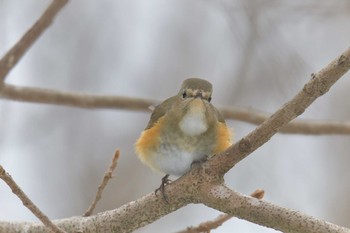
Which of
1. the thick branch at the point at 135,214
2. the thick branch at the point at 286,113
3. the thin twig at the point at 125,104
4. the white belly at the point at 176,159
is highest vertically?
the thin twig at the point at 125,104

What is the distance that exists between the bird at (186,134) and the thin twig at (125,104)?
30.8 inches

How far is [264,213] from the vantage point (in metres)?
2.10

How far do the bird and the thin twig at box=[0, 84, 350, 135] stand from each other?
0.78 meters

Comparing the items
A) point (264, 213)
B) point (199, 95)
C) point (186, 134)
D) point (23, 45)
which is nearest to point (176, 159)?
point (186, 134)

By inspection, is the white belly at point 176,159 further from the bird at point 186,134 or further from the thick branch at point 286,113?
the thick branch at point 286,113

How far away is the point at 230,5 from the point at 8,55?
2111mm

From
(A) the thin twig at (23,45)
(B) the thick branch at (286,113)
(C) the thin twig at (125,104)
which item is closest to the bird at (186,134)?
(B) the thick branch at (286,113)

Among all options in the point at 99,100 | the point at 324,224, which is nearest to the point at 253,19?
the point at 99,100

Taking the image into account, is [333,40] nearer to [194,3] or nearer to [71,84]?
[194,3]

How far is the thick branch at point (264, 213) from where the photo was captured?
2.02 m

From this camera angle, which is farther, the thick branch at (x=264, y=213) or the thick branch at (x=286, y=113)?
the thick branch at (x=264, y=213)

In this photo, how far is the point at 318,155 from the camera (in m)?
7.03

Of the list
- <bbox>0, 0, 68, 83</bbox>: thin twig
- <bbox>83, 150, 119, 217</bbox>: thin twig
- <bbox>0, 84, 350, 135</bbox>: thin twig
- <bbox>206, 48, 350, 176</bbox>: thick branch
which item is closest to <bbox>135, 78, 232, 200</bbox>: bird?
<bbox>83, 150, 119, 217</bbox>: thin twig

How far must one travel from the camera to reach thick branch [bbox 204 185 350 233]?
2018 mm
